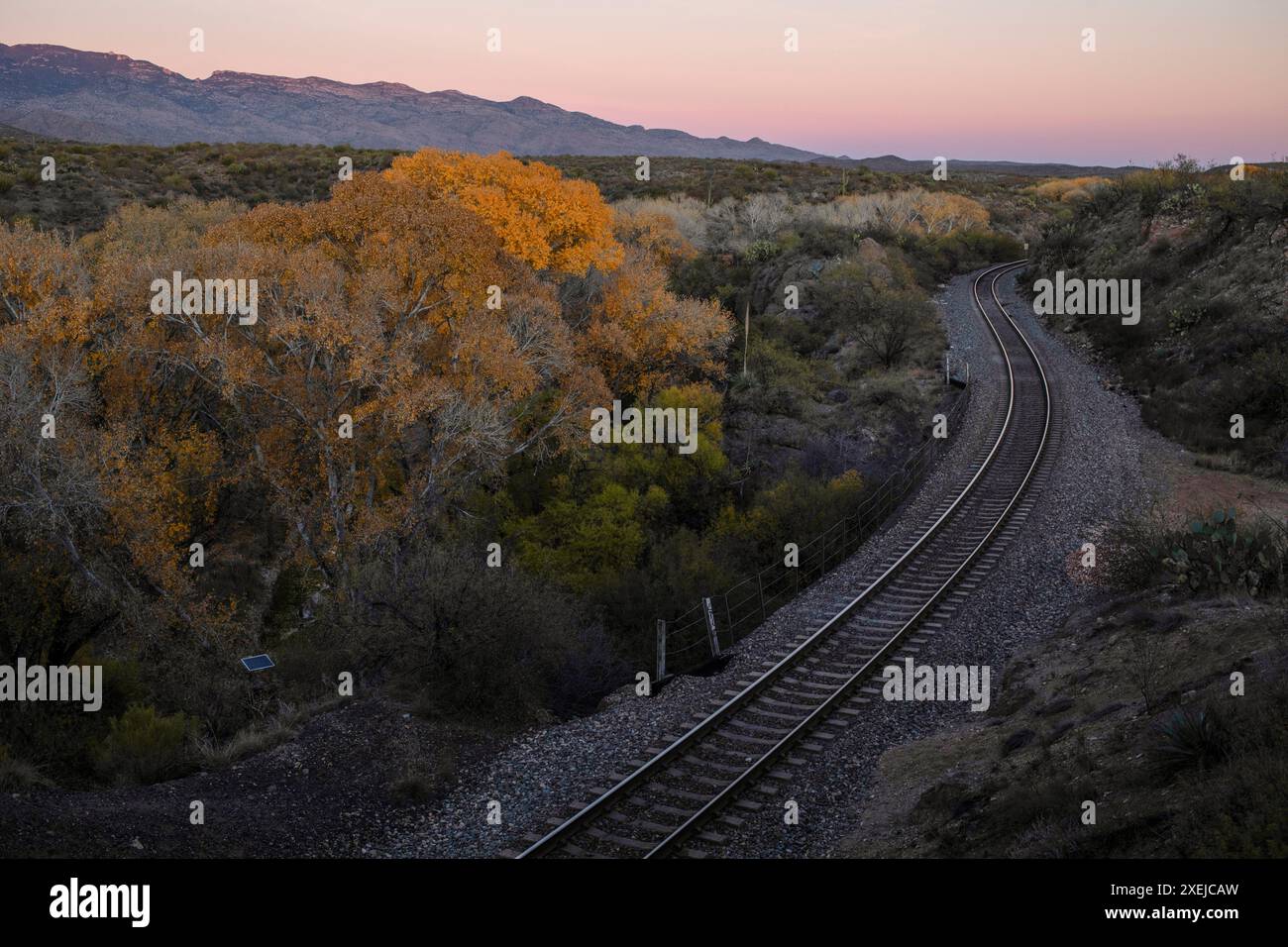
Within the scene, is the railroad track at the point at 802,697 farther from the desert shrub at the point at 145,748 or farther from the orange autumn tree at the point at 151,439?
the orange autumn tree at the point at 151,439

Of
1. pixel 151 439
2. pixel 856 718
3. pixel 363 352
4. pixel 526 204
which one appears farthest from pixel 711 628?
pixel 526 204

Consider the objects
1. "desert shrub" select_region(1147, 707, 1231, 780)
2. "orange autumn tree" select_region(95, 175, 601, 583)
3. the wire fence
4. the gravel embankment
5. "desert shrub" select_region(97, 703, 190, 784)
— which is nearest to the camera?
"desert shrub" select_region(1147, 707, 1231, 780)

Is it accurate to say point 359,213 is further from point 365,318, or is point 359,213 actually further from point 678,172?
point 678,172

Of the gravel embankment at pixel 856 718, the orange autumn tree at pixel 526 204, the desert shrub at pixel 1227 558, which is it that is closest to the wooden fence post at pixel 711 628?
the gravel embankment at pixel 856 718

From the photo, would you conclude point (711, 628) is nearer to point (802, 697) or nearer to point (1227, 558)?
point (802, 697)

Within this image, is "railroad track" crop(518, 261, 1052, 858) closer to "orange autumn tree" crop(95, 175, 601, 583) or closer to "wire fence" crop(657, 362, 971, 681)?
"wire fence" crop(657, 362, 971, 681)

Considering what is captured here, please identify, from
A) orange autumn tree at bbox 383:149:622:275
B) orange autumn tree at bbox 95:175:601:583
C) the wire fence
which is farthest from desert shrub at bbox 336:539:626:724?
orange autumn tree at bbox 383:149:622:275
